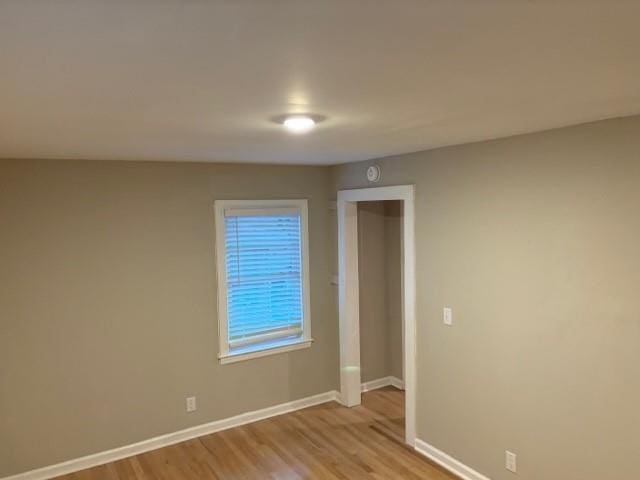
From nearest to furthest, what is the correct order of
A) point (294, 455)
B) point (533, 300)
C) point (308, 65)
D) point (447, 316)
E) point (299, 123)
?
point (308, 65), point (299, 123), point (533, 300), point (447, 316), point (294, 455)

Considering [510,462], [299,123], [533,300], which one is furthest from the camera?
[510,462]

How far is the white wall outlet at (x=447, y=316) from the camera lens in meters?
3.45

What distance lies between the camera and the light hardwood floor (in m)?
3.55

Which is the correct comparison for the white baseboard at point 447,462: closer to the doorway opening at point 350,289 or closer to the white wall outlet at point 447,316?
the doorway opening at point 350,289

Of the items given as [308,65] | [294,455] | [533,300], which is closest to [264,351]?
[294,455]

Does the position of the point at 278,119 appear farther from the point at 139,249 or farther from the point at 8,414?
the point at 8,414

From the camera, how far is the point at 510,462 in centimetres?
307

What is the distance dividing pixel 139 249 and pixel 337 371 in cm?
232

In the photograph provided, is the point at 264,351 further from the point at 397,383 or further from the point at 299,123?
the point at 299,123

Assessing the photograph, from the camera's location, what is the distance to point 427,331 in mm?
3662

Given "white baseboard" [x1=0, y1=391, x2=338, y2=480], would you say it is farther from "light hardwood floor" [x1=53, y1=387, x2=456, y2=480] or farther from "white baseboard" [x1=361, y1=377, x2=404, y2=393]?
"white baseboard" [x1=361, y1=377, x2=404, y2=393]

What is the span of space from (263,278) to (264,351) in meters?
0.68

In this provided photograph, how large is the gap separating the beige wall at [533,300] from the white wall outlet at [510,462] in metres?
0.06

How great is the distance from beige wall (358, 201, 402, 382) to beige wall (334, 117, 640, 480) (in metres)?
1.29
